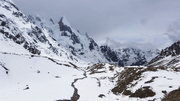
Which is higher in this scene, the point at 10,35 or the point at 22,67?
the point at 10,35

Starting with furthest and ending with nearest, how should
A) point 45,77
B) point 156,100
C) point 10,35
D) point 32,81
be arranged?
point 10,35
point 45,77
point 32,81
point 156,100

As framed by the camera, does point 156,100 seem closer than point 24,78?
Yes

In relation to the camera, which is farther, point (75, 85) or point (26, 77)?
point (26, 77)

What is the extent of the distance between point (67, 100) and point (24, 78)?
97.0ft

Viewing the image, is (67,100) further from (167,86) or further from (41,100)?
(167,86)

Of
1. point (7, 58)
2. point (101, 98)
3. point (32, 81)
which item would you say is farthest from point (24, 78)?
point (101, 98)

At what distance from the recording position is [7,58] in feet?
199

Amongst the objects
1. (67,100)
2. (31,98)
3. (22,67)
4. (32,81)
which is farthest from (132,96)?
(22,67)

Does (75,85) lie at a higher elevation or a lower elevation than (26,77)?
lower

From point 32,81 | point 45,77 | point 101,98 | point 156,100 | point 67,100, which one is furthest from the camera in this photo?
point 45,77

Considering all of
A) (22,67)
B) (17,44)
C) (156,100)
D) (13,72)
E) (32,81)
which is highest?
(17,44)

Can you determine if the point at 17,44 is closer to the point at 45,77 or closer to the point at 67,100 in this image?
the point at 45,77

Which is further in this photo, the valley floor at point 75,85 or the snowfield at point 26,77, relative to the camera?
the snowfield at point 26,77

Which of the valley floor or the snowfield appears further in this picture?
the snowfield
